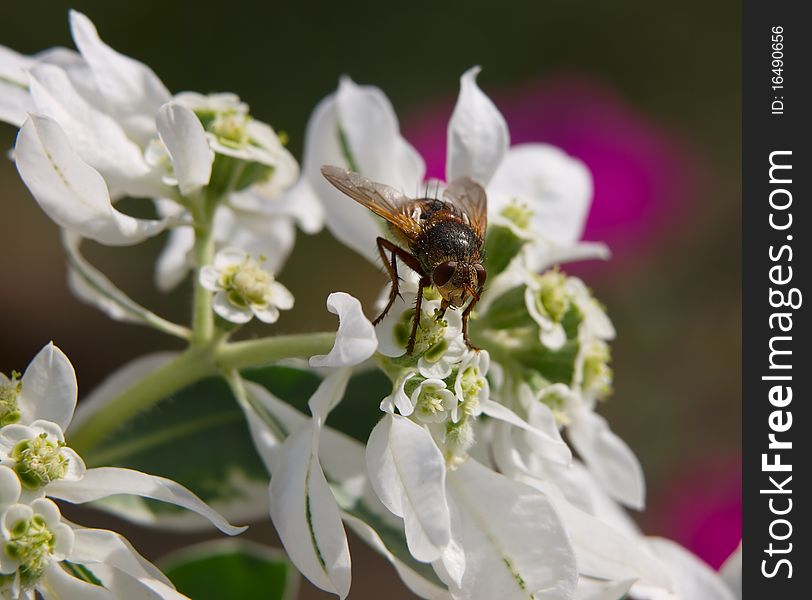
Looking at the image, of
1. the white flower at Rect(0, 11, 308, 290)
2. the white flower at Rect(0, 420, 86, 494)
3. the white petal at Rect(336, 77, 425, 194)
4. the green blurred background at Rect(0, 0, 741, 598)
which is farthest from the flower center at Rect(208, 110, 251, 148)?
the green blurred background at Rect(0, 0, 741, 598)

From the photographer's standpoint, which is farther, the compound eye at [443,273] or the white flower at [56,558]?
the compound eye at [443,273]

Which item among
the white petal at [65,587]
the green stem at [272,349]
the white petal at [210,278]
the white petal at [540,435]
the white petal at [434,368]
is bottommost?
the white petal at [65,587]

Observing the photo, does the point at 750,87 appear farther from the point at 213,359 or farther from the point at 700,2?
the point at 700,2

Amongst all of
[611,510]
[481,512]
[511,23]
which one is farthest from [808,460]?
[511,23]

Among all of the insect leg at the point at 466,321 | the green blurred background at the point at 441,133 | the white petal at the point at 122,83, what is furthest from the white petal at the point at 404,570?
the green blurred background at the point at 441,133

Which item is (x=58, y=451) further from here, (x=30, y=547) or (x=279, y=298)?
(x=279, y=298)

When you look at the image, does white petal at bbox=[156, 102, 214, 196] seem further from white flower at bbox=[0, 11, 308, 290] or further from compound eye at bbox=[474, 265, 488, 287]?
compound eye at bbox=[474, 265, 488, 287]

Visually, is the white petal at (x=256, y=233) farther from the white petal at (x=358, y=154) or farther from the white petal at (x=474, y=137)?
the white petal at (x=474, y=137)
